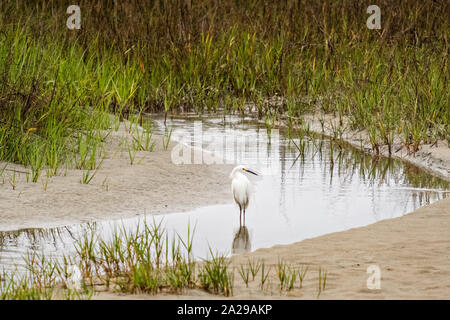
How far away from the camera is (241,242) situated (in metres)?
5.77

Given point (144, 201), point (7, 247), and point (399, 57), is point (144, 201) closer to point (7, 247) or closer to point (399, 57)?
point (7, 247)

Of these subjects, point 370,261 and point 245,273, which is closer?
point 245,273

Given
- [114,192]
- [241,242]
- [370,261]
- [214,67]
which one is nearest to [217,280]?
[370,261]

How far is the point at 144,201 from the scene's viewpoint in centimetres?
670

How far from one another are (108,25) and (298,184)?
18.7 feet

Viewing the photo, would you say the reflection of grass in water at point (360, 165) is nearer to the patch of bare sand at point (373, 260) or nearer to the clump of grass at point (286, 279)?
the patch of bare sand at point (373, 260)

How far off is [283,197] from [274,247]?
161 cm

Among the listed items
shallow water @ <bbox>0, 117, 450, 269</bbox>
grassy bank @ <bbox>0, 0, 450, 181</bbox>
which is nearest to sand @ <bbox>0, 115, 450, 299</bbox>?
shallow water @ <bbox>0, 117, 450, 269</bbox>

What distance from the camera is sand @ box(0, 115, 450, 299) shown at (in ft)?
14.5

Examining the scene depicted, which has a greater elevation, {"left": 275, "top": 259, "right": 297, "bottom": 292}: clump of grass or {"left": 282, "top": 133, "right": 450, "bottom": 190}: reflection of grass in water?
{"left": 282, "top": 133, "right": 450, "bottom": 190}: reflection of grass in water

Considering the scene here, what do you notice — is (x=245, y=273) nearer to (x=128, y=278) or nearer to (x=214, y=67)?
(x=128, y=278)

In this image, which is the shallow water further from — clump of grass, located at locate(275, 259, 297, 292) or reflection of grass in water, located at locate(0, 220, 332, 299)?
clump of grass, located at locate(275, 259, 297, 292)

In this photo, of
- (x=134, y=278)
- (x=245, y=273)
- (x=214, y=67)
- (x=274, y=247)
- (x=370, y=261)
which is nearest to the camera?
(x=134, y=278)

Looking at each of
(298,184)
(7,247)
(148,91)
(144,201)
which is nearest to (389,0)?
(148,91)
